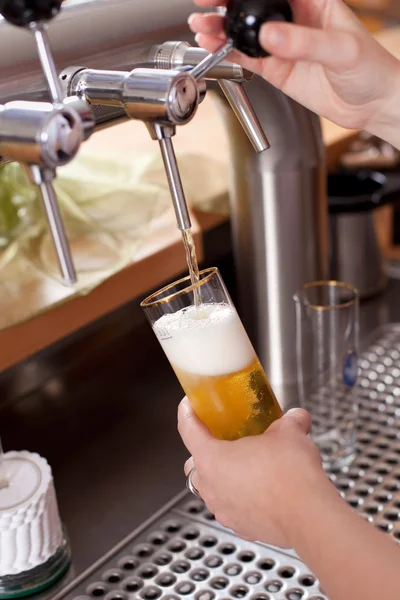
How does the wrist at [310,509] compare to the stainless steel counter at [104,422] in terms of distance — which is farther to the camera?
the stainless steel counter at [104,422]

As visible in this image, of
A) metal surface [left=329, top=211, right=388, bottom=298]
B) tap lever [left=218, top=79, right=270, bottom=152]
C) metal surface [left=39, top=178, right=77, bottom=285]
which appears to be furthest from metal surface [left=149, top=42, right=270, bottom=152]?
metal surface [left=329, top=211, right=388, bottom=298]

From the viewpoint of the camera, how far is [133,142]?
1.50 metres

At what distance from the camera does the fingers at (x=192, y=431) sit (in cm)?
72

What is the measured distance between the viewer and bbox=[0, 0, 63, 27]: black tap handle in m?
0.55

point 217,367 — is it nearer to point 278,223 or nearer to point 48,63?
point 48,63

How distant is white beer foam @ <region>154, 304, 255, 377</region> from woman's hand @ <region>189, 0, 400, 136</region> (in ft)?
0.74

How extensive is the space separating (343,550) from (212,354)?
0.20m

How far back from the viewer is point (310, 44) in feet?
2.06

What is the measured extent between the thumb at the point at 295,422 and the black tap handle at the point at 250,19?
306 mm

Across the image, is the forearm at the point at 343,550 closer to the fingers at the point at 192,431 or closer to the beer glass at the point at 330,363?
the fingers at the point at 192,431

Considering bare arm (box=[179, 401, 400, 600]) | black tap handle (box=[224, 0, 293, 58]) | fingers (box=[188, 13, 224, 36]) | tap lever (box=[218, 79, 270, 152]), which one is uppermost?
fingers (box=[188, 13, 224, 36])

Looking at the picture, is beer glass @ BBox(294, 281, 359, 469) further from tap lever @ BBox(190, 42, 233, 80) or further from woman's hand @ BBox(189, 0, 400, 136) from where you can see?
tap lever @ BBox(190, 42, 233, 80)

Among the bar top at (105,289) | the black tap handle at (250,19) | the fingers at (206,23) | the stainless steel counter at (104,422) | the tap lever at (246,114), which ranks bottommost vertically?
the stainless steel counter at (104,422)

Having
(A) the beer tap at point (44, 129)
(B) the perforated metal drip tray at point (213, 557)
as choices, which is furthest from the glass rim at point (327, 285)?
(A) the beer tap at point (44, 129)
